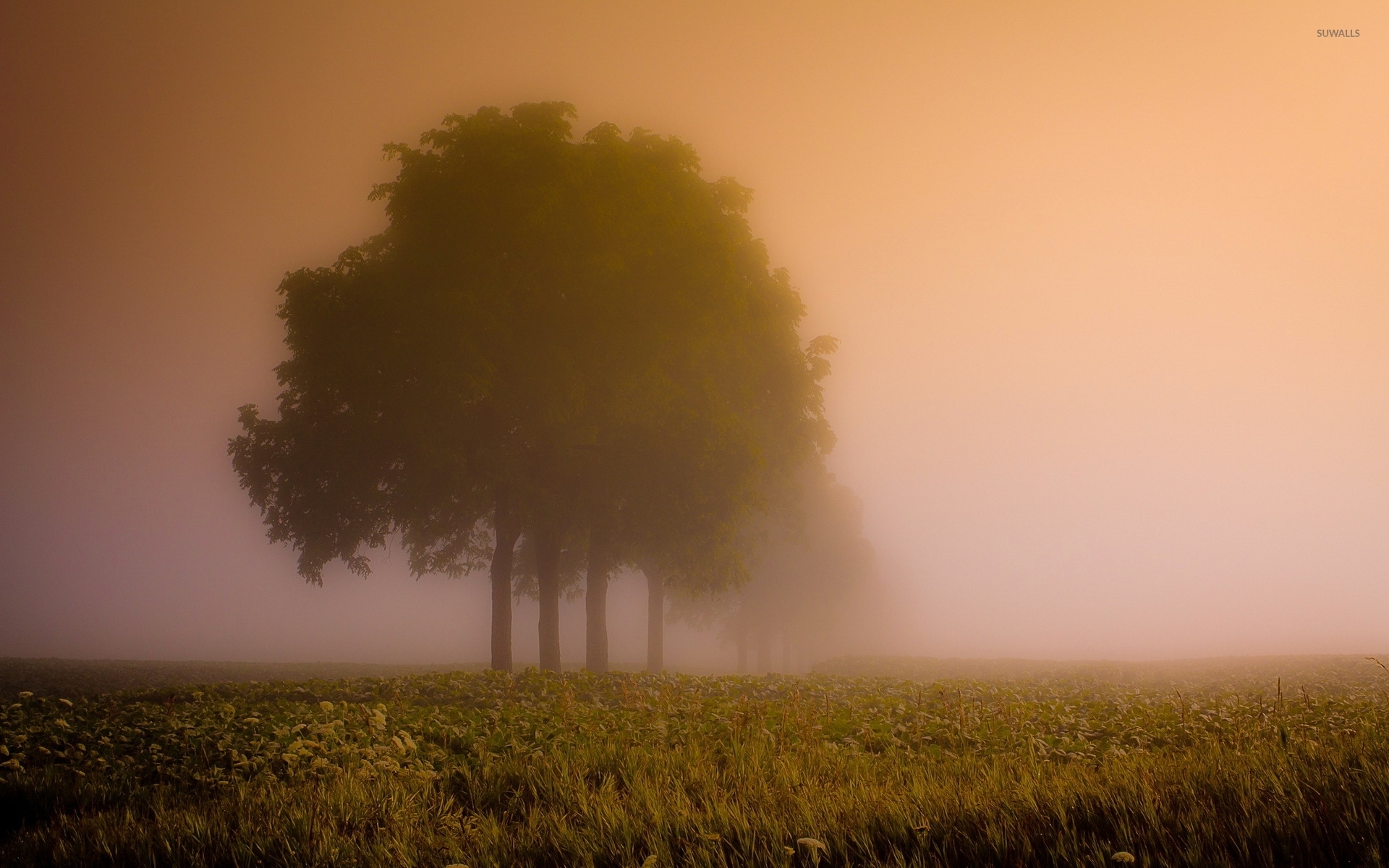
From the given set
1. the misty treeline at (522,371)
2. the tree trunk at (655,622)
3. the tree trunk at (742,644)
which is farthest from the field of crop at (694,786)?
the tree trunk at (742,644)

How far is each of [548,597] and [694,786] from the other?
1503 cm

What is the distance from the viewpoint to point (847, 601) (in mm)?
47000

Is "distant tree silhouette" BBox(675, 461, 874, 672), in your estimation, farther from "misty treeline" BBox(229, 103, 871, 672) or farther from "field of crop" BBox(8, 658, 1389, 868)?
"field of crop" BBox(8, 658, 1389, 868)

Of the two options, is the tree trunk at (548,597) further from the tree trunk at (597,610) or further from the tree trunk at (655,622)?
the tree trunk at (655,622)

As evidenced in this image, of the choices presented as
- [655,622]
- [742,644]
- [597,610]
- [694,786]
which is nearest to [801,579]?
[742,644]

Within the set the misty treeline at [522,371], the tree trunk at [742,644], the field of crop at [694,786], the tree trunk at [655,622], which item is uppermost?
the misty treeline at [522,371]

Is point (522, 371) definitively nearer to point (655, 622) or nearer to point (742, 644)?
point (655, 622)

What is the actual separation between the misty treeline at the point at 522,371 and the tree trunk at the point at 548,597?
64mm

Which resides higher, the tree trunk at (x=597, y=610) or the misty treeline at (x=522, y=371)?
the misty treeline at (x=522, y=371)

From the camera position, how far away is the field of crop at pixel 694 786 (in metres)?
3.28

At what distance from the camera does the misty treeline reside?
55.3 ft

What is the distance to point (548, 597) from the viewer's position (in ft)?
63.2

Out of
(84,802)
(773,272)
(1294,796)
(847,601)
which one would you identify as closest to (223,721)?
(84,802)

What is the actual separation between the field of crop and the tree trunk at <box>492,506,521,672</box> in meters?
8.71
